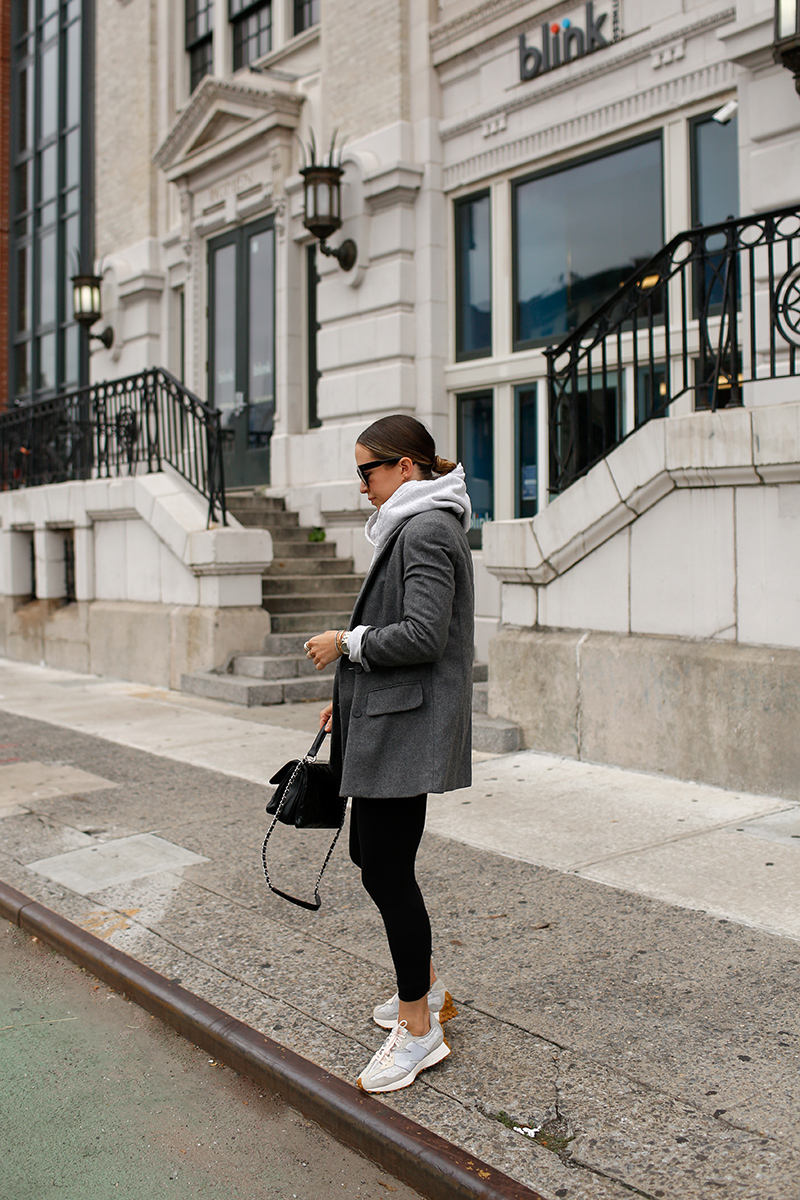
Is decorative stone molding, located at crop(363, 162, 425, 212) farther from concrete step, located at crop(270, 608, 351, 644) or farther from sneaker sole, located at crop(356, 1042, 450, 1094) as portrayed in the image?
sneaker sole, located at crop(356, 1042, 450, 1094)

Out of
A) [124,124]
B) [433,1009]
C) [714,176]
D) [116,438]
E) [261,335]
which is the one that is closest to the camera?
[433,1009]

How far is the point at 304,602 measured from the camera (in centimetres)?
1165

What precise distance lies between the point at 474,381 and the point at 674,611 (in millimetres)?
5543

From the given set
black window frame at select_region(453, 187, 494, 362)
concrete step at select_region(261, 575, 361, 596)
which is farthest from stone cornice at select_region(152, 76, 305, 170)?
concrete step at select_region(261, 575, 361, 596)

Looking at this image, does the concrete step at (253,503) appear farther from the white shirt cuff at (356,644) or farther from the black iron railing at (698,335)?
the white shirt cuff at (356,644)

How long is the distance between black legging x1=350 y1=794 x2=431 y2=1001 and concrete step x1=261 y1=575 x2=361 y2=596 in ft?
28.4

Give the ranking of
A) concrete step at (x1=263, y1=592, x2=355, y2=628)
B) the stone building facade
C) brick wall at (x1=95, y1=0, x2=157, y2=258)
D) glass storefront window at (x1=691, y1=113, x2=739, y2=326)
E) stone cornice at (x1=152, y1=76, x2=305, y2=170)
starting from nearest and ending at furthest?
the stone building facade, glass storefront window at (x1=691, y1=113, x2=739, y2=326), concrete step at (x1=263, y1=592, x2=355, y2=628), stone cornice at (x1=152, y1=76, x2=305, y2=170), brick wall at (x1=95, y1=0, x2=157, y2=258)

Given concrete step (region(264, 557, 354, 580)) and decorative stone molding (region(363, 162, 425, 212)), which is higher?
decorative stone molding (region(363, 162, 425, 212))

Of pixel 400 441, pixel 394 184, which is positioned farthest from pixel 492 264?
pixel 400 441

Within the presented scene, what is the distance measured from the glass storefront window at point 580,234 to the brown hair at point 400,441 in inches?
285

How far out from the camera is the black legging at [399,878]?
10.4 feet

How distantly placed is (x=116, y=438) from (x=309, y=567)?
2835 mm

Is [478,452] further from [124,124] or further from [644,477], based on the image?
[124,124]

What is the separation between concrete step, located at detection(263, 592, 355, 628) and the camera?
11.5 m
